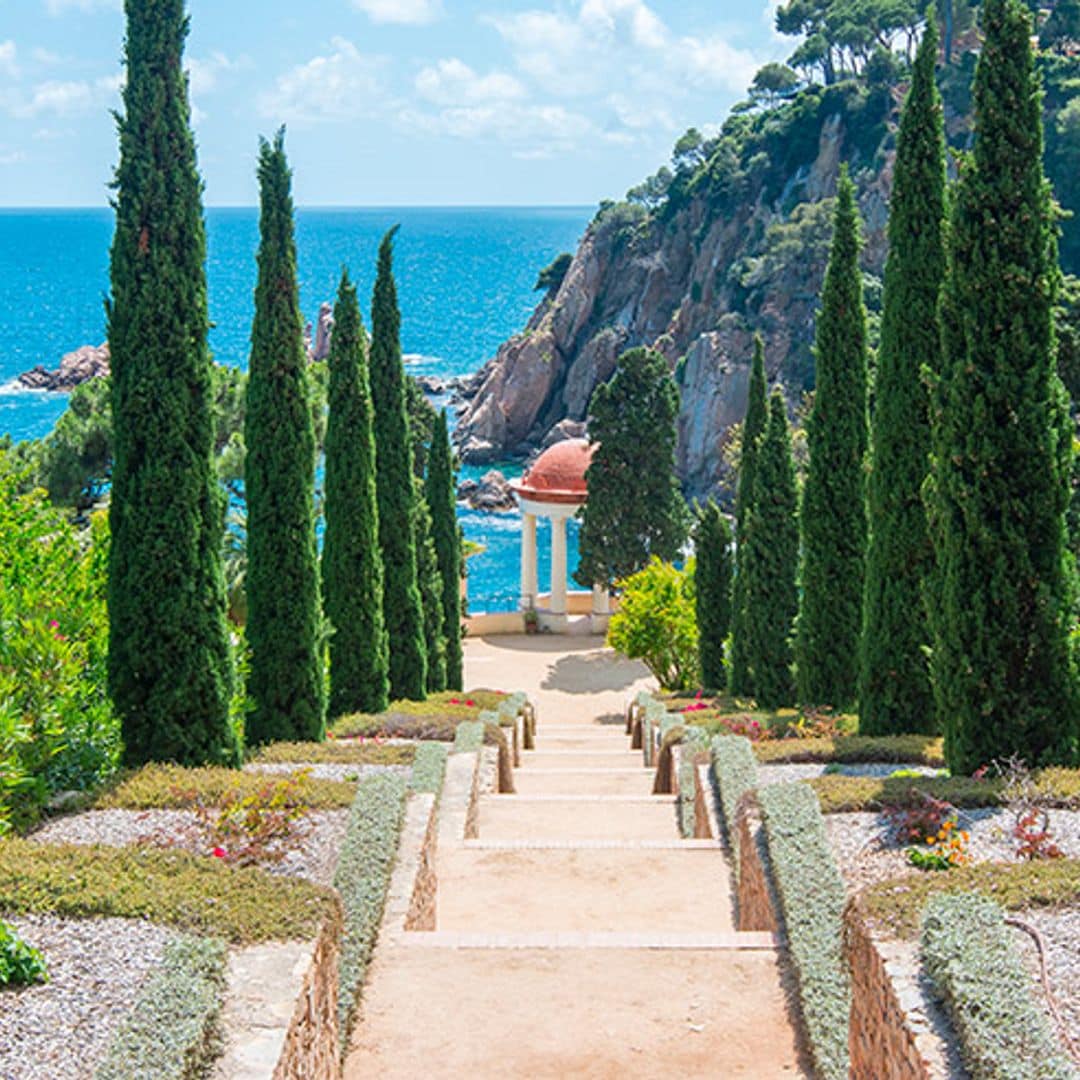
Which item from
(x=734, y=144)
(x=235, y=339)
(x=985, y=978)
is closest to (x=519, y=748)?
(x=985, y=978)

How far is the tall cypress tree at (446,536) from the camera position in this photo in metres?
28.2

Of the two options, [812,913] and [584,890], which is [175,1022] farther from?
[584,890]

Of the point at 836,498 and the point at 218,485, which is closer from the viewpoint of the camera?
the point at 218,485

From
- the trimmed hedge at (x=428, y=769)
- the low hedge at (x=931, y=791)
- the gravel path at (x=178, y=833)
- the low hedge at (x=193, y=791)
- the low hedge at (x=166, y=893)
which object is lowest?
the trimmed hedge at (x=428, y=769)

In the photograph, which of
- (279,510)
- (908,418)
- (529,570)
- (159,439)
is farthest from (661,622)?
(159,439)

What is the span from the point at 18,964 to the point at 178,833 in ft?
9.94

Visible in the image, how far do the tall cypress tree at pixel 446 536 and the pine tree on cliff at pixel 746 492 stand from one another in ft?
22.4

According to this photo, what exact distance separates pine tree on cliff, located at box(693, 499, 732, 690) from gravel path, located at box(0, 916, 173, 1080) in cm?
2154

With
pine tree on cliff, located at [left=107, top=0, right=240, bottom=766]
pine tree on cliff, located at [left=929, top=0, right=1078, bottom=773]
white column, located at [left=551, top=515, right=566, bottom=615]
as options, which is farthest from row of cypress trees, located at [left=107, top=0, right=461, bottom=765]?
white column, located at [left=551, top=515, right=566, bottom=615]

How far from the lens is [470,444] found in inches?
3406

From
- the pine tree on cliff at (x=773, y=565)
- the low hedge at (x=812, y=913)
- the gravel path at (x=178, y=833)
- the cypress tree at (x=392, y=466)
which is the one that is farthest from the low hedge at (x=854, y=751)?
the cypress tree at (x=392, y=466)

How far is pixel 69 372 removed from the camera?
9806cm

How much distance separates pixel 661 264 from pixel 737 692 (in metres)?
66.8

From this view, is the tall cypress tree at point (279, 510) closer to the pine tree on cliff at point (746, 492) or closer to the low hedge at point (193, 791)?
the low hedge at point (193, 791)
